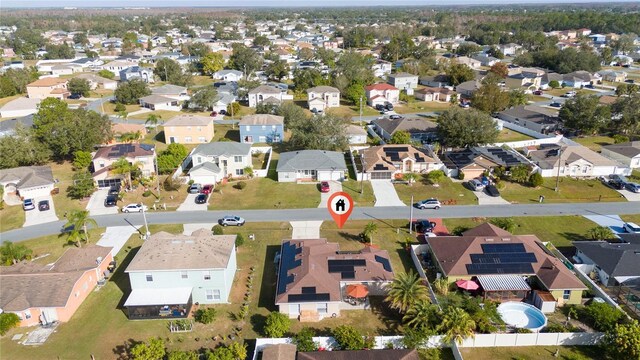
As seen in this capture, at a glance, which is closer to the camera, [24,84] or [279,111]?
[279,111]

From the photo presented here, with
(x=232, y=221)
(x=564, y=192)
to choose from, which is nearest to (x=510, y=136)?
(x=564, y=192)

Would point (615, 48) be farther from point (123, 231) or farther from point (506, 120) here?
point (123, 231)

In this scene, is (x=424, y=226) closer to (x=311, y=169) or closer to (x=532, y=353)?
(x=532, y=353)

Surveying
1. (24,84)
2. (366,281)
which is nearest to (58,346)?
(366,281)

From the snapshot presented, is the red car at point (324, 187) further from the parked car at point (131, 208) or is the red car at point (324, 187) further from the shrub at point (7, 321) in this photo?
the shrub at point (7, 321)

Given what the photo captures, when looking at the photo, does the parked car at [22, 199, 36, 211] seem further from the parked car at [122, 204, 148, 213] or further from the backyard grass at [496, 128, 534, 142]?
the backyard grass at [496, 128, 534, 142]

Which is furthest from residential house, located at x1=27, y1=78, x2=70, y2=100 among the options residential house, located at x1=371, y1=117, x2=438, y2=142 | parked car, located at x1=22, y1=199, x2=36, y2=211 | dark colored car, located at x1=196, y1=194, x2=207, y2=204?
residential house, located at x1=371, y1=117, x2=438, y2=142
